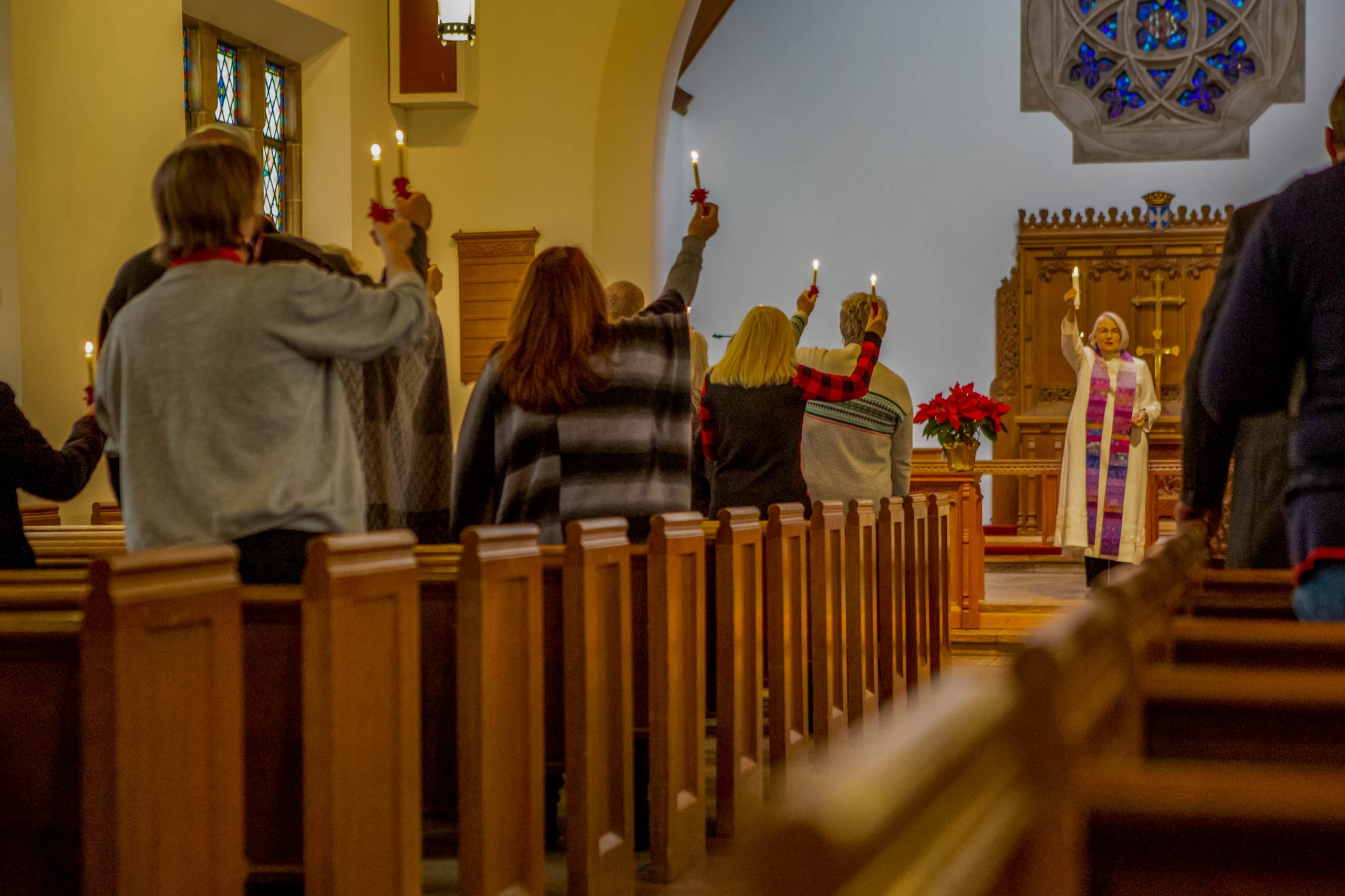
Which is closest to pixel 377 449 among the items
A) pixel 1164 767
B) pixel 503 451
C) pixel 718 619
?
pixel 503 451

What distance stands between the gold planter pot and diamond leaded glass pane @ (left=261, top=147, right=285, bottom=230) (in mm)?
3773

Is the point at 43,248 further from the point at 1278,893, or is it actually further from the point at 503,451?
the point at 1278,893

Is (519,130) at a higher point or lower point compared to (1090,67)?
lower

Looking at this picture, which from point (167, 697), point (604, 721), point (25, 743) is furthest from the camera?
point (604, 721)

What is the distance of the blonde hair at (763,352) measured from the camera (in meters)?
4.20

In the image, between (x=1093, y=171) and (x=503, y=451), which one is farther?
(x=1093, y=171)

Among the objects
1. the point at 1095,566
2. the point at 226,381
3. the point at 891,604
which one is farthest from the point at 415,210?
the point at 1095,566

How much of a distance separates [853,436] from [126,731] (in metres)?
3.78

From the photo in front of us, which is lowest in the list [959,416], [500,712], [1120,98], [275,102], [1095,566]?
[1095,566]

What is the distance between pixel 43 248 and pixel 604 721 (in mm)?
3877

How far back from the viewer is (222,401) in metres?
2.02

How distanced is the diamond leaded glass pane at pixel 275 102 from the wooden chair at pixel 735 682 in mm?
5081

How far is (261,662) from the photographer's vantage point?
6.38 feet

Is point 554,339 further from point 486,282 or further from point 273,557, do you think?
point 486,282
